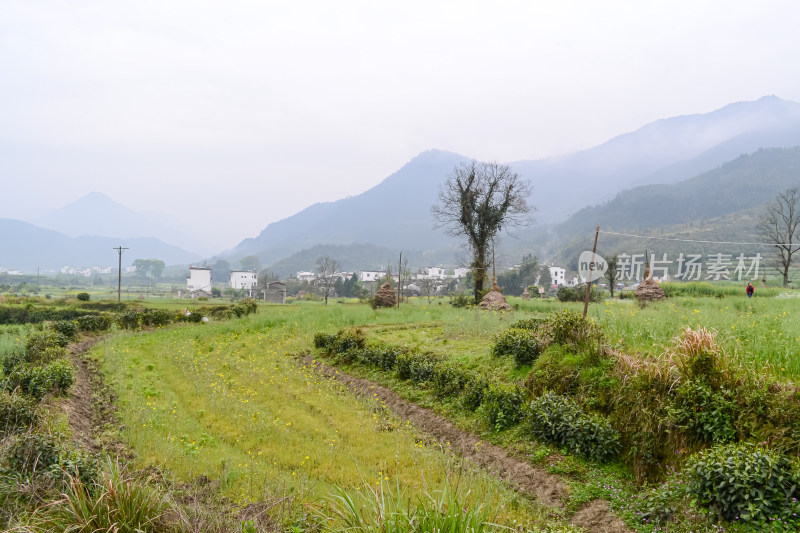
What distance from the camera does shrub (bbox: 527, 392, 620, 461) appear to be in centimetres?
659

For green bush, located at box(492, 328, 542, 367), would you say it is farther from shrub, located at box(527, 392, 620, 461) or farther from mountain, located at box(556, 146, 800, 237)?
mountain, located at box(556, 146, 800, 237)

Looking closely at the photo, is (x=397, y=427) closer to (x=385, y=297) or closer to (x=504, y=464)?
(x=504, y=464)

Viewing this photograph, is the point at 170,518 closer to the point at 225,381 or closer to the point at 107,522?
the point at 107,522

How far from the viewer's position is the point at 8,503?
474 cm

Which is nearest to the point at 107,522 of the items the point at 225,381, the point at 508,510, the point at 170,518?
the point at 170,518

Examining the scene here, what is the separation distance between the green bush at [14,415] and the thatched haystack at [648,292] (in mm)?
19241

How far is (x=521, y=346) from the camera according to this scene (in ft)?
31.9

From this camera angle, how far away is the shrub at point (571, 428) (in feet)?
21.6

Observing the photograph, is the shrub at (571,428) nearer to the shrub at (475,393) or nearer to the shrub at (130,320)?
the shrub at (475,393)

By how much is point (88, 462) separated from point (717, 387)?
25.7 feet

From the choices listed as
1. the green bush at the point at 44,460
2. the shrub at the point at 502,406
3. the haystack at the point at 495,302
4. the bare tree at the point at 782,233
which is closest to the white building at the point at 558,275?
the bare tree at the point at 782,233

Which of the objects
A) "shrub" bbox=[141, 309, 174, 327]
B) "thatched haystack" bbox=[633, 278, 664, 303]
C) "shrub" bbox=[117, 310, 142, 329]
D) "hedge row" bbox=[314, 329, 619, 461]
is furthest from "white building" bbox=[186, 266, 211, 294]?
"hedge row" bbox=[314, 329, 619, 461]

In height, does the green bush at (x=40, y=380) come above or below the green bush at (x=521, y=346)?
below

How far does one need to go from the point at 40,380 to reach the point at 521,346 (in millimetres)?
10025
